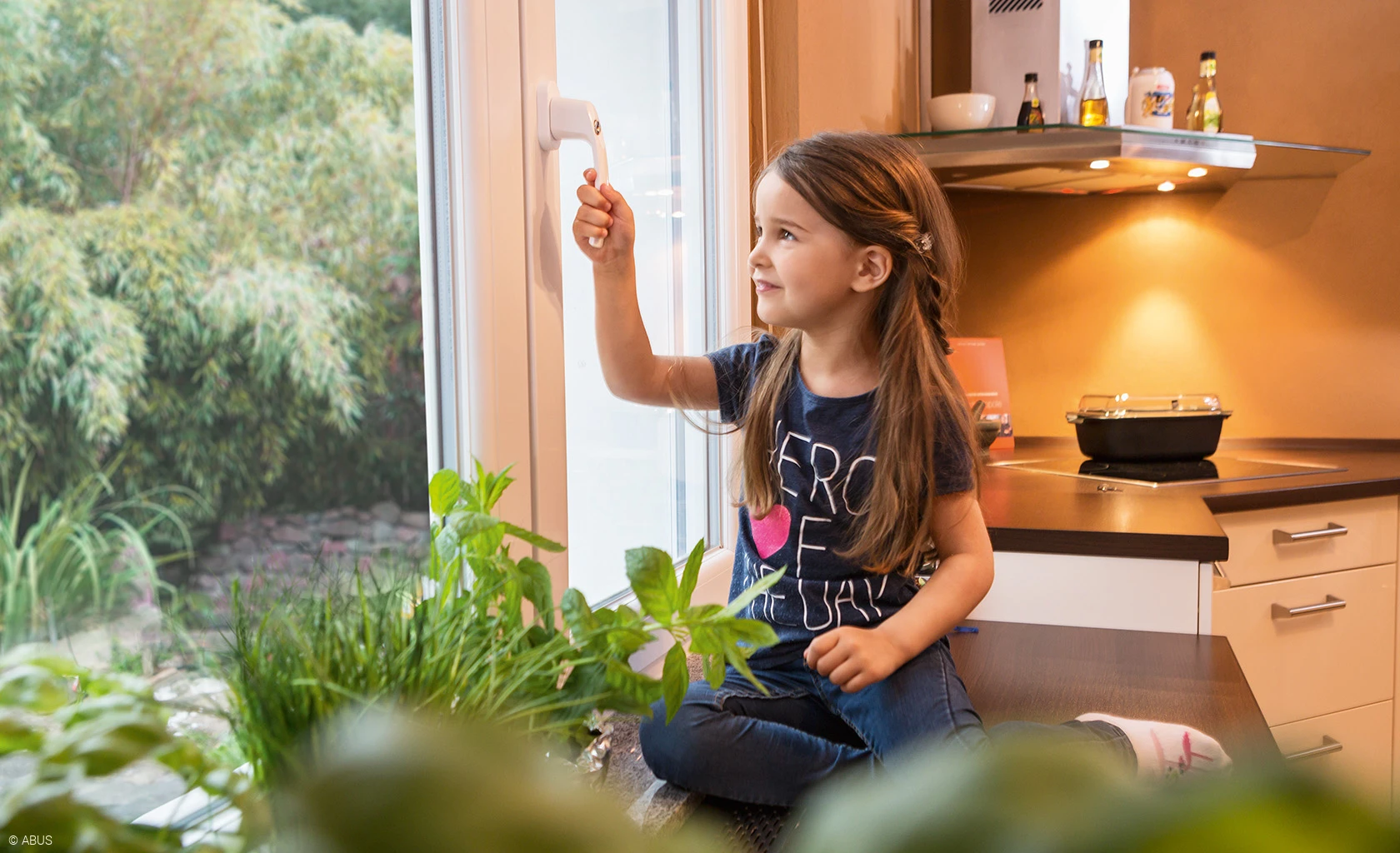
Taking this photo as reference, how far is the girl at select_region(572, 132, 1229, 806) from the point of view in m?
0.95

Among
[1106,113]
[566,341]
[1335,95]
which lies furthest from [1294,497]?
[566,341]

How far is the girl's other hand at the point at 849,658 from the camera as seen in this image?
0.92 meters

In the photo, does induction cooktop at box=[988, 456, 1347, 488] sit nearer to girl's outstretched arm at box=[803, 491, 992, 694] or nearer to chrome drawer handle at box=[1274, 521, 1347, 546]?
chrome drawer handle at box=[1274, 521, 1347, 546]

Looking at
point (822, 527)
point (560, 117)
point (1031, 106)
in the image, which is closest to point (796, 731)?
point (822, 527)

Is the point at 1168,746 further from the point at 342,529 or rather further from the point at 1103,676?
the point at 342,529

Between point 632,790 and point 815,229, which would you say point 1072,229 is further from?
point 632,790

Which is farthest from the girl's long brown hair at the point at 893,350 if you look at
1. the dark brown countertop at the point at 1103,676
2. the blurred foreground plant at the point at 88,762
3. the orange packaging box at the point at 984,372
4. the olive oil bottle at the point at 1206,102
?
the olive oil bottle at the point at 1206,102

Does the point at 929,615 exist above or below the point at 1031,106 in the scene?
below

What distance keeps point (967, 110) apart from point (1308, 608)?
3.97 feet

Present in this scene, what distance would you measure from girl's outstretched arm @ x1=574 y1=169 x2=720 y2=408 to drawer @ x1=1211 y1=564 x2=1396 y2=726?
1175 mm

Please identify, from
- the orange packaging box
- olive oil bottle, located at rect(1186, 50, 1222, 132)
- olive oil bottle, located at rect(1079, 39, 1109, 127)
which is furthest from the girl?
olive oil bottle, located at rect(1186, 50, 1222, 132)

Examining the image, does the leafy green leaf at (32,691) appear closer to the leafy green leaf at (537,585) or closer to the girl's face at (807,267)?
the leafy green leaf at (537,585)

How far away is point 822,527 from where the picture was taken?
3.64 feet

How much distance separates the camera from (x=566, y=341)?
3.83 feet
